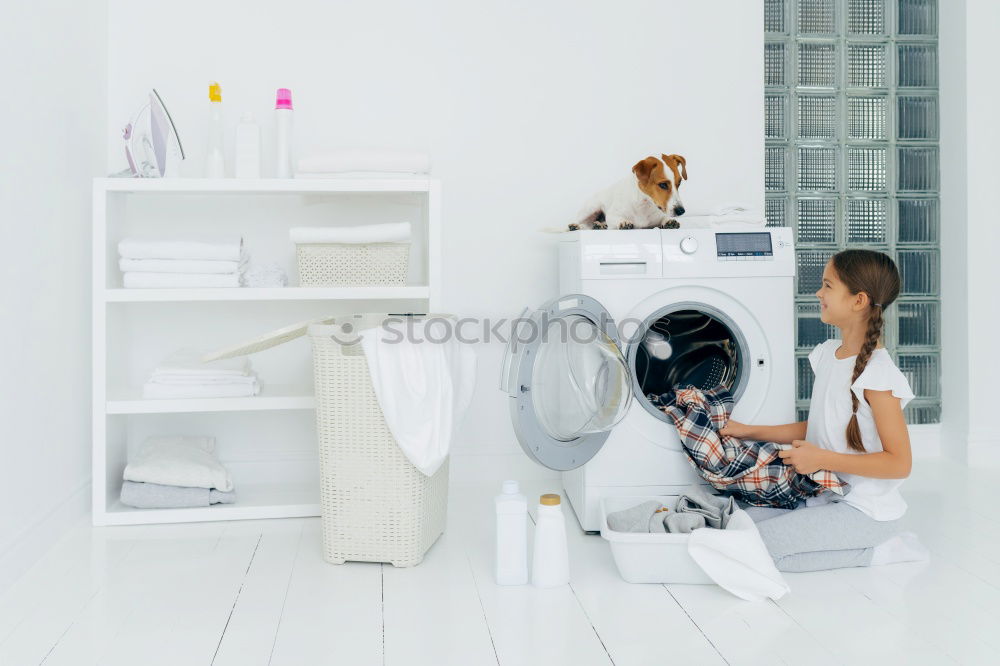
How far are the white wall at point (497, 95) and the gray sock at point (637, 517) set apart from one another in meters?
0.83

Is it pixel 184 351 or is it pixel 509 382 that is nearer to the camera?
pixel 509 382

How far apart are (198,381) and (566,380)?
3.35 ft

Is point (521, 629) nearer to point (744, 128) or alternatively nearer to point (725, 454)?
point (725, 454)

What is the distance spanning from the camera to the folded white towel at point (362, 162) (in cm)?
234

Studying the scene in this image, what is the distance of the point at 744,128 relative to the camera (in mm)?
2848

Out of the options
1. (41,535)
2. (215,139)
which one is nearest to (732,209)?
(215,139)

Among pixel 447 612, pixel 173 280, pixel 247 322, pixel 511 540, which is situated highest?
pixel 173 280

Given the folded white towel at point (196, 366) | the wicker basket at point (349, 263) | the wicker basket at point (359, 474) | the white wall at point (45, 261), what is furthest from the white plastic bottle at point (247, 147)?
the wicker basket at point (359, 474)

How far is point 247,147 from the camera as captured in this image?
2.43 m

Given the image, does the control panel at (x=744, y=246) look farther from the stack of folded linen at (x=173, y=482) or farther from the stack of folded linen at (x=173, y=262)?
the stack of folded linen at (x=173, y=482)

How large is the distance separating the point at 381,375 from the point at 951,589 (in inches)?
50.5

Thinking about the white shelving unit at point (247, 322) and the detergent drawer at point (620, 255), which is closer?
the detergent drawer at point (620, 255)

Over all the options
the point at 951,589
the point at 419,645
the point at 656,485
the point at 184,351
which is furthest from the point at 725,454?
the point at 184,351

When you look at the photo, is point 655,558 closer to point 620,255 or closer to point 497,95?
point 620,255
